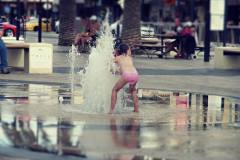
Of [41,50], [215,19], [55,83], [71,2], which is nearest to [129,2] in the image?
[215,19]

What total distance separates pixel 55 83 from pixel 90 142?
9570 millimetres

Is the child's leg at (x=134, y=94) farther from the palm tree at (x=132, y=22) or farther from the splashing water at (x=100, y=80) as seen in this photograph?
the palm tree at (x=132, y=22)

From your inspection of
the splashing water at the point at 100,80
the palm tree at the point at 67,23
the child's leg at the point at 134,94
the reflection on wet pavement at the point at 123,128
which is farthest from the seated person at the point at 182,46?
the child's leg at the point at 134,94

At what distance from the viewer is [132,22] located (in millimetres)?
34438

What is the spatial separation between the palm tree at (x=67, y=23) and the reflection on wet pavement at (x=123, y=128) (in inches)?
814

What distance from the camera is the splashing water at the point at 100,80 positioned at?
51.5 feet

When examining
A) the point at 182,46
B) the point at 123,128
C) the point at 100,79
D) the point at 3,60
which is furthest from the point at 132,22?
the point at 123,128

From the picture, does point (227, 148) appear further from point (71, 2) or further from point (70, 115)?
point (71, 2)

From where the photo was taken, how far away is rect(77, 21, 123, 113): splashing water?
15703 mm

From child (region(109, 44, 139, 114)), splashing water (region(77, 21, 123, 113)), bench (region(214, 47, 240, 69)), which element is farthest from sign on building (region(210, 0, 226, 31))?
child (region(109, 44, 139, 114))

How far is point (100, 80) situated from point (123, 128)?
2.50 m

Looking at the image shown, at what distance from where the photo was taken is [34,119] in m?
14.2

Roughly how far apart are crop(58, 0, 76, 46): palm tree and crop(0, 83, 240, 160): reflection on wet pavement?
20686 mm

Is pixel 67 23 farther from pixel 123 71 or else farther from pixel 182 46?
pixel 123 71
